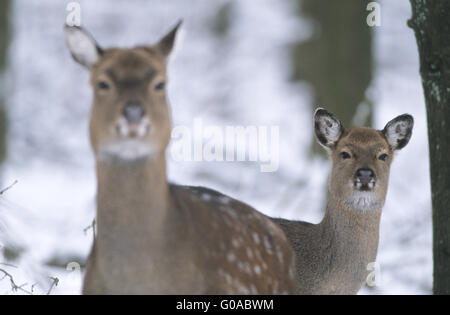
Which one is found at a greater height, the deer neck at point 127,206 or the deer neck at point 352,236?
the deer neck at point 127,206

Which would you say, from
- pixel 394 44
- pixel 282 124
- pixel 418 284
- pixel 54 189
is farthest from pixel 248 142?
pixel 418 284

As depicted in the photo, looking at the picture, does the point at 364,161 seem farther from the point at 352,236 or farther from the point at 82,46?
the point at 82,46

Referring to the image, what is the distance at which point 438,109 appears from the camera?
6.52m

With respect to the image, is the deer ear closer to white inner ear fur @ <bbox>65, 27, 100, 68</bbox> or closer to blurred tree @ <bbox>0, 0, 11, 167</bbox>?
white inner ear fur @ <bbox>65, 27, 100, 68</bbox>

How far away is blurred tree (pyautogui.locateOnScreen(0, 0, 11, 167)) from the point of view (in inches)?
491

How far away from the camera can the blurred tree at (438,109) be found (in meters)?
6.44

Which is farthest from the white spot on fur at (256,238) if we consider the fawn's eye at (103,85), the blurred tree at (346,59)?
the blurred tree at (346,59)

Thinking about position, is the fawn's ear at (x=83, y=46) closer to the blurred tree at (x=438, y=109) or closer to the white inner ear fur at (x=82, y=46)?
the white inner ear fur at (x=82, y=46)

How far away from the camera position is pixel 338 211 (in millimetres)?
7570

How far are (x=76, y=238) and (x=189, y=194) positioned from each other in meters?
5.37

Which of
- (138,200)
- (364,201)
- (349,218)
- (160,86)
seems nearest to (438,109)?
(364,201)

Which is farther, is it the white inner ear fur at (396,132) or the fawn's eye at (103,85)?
the white inner ear fur at (396,132)

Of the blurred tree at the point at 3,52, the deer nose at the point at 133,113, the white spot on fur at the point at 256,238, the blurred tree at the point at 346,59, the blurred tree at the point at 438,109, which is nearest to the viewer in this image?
the deer nose at the point at 133,113

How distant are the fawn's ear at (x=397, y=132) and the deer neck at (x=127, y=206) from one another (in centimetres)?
334
